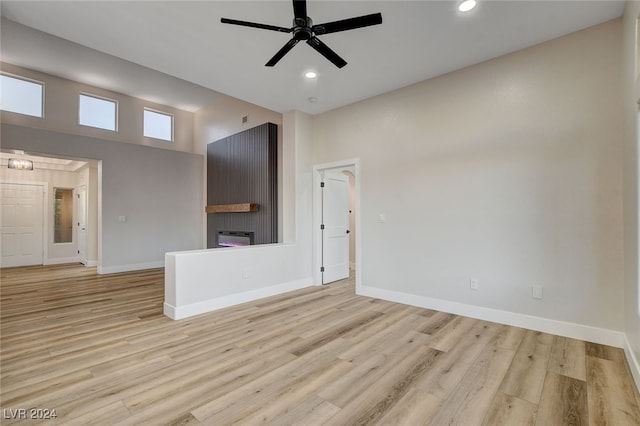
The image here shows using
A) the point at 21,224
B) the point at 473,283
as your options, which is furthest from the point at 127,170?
the point at 473,283

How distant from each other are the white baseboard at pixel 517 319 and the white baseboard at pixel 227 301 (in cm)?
144

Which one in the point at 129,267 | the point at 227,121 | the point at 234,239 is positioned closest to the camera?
the point at 234,239

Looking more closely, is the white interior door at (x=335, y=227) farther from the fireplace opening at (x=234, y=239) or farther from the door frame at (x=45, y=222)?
the door frame at (x=45, y=222)

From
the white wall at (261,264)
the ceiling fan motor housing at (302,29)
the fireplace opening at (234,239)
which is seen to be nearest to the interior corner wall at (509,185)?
the white wall at (261,264)

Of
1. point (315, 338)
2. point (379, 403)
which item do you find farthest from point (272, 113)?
point (379, 403)

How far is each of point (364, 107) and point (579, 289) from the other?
341 centimetres

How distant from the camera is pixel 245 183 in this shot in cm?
600

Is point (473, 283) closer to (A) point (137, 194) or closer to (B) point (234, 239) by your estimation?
(B) point (234, 239)

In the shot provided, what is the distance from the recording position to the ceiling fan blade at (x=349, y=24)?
2.10 metres

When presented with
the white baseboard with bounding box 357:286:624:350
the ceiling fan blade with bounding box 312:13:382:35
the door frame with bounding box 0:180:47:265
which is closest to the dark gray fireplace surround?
the white baseboard with bounding box 357:286:624:350

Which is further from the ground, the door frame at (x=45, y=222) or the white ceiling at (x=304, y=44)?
the white ceiling at (x=304, y=44)

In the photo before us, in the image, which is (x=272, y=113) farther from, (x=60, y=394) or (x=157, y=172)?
(x=60, y=394)

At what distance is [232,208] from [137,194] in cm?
246

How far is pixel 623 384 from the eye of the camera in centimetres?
204
